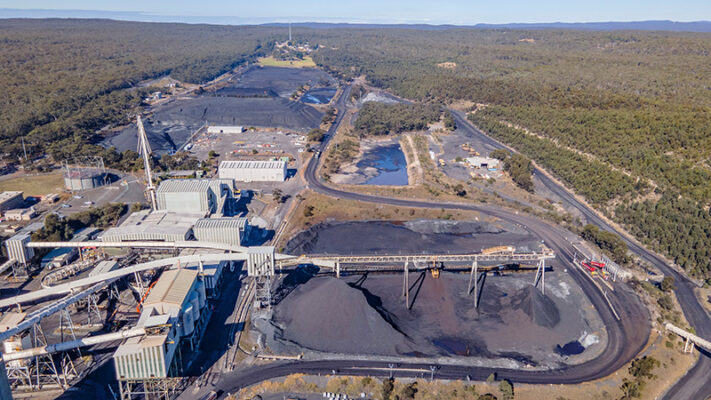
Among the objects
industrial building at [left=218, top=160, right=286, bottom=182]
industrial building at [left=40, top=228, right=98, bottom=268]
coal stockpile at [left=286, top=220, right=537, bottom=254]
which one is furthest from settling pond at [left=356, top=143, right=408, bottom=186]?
industrial building at [left=40, top=228, right=98, bottom=268]

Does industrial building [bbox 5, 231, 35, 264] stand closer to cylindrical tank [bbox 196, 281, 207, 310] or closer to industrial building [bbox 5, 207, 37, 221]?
industrial building [bbox 5, 207, 37, 221]

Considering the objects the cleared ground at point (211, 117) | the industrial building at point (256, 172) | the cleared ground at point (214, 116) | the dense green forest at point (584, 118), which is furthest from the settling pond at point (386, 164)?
the cleared ground at point (211, 117)

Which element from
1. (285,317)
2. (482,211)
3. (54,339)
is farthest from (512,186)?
(54,339)

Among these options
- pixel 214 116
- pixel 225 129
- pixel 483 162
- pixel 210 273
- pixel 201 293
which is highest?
pixel 214 116

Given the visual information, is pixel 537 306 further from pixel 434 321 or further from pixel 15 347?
pixel 15 347

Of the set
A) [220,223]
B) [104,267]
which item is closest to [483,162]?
[220,223]
